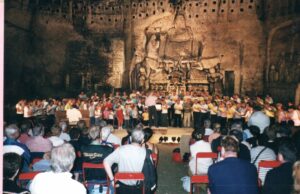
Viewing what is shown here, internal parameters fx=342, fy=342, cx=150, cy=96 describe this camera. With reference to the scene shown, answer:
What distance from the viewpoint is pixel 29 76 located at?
83.0 feet

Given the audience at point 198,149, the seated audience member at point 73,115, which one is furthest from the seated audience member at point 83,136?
the seated audience member at point 73,115

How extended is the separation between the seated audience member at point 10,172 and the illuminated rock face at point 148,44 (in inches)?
814

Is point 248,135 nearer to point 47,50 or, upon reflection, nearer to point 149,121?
point 149,121

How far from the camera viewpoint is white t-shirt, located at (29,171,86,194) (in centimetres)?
323

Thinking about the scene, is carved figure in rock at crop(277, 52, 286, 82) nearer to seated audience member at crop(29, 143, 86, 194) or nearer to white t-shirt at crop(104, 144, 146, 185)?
white t-shirt at crop(104, 144, 146, 185)

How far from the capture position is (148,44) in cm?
2645

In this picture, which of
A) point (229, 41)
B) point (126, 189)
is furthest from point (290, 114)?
point (126, 189)

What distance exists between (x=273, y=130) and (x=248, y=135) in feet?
6.22

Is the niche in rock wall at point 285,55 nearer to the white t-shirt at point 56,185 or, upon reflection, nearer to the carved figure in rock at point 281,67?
the carved figure in rock at point 281,67

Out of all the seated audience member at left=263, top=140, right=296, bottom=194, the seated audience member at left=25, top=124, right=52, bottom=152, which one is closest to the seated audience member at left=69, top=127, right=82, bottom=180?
the seated audience member at left=25, top=124, right=52, bottom=152

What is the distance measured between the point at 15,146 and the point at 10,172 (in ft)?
7.41

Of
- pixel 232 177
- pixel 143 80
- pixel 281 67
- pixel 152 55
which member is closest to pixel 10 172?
pixel 232 177

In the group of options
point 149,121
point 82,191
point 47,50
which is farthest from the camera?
point 47,50

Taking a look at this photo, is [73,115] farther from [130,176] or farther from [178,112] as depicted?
[130,176]
